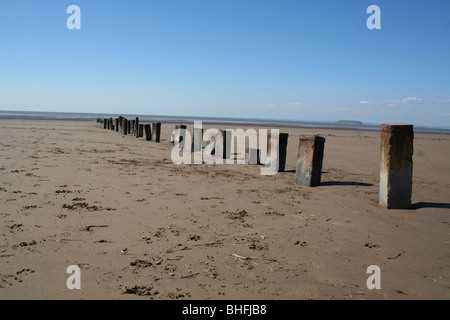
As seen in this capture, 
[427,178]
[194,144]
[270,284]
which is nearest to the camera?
[270,284]

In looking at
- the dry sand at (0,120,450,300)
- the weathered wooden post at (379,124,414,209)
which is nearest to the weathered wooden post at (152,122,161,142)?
the dry sand at (0,120,450,300)

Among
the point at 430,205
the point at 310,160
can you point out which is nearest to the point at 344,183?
the point at 310,160

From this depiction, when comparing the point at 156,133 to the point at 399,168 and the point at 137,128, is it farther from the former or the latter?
the point at 399,168

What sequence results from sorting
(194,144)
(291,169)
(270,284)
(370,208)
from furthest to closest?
(194,144) → (291,169) → (370,208) → (270,284)

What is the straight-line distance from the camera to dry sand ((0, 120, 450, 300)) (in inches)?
121

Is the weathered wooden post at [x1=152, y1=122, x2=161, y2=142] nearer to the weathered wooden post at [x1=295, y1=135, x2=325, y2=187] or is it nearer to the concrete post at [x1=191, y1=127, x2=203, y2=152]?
the concrete post at [x1=191, y1=127, x2=203, y2=152]

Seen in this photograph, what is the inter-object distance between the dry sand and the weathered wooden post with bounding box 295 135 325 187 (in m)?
0.30

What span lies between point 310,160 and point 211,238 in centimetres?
399

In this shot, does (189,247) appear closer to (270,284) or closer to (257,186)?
(270,284)

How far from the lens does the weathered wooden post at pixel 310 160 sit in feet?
24.6

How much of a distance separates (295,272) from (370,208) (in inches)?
121

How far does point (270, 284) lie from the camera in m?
3.15

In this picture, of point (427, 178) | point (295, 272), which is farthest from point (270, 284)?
point (427, 178)

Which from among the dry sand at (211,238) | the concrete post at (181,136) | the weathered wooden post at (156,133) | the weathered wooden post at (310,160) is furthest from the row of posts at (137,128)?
the weathered wooden post at (310,160)
